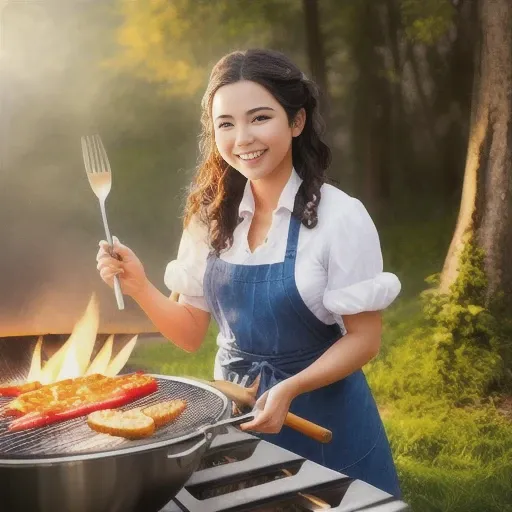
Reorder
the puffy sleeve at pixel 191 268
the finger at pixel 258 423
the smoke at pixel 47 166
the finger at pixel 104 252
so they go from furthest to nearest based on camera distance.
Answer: the smoke at pixel 47 166, the puffy sleeve at pixel 191 268, the finger at pixel 104 252, the finger at pixel 258 423

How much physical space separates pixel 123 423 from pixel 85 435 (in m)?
0.07

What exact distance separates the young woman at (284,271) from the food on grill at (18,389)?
360 mm

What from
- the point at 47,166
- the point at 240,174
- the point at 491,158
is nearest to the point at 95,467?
the point at 240,174

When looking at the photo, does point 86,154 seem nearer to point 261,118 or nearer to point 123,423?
point 261,118

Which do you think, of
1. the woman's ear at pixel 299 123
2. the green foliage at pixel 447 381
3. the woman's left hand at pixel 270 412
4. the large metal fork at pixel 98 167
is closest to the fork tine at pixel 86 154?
the large metal fork at pixel 98 167

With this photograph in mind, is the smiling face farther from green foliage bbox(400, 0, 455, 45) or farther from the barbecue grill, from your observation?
green foliage bbox(400, 0, 455, 45)

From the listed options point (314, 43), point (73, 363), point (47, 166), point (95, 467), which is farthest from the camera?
point (314, 43)

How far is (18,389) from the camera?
1267mm

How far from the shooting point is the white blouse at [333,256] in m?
1.52

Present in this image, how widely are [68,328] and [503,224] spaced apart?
5.14 feet

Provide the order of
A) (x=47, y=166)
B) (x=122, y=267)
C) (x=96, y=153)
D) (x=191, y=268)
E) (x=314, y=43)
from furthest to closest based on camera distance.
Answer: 1. (x=314, y=43)
2. (x=47, y=166)
3. (x=96, y=153)
4. (x=191, y=268)
5. (x=122, y=267)

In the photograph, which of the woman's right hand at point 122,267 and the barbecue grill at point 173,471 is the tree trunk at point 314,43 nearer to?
the woman's right hand at point 122,267

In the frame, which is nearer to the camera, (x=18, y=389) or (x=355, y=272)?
(x=18, y=389)

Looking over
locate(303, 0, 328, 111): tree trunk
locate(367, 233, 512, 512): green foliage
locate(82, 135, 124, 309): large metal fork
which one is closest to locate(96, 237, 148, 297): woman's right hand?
locate(82, 135, 124, 309): large metal fork
